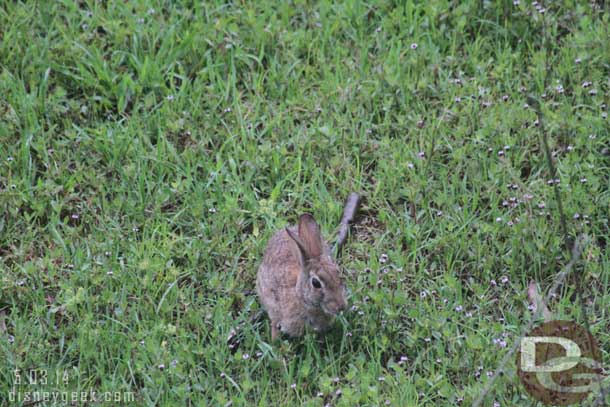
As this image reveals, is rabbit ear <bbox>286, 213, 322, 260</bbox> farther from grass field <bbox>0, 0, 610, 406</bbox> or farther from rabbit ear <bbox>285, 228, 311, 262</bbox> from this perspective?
grass field <bbox>0, 0, 610, 406</bbox>

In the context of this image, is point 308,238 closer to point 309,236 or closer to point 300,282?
point 309,236

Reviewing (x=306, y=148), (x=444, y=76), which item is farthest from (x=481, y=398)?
(x=444, y=76)

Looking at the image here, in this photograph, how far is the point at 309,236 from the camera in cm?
551

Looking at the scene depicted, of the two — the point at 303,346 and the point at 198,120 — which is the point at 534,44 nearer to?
the point at 198,120

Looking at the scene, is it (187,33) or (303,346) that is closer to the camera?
(303,346)

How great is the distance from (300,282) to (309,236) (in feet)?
0.89

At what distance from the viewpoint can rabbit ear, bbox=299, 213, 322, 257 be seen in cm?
550

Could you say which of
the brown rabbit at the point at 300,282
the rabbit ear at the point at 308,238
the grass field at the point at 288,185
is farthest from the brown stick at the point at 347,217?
the rabbit ear at the point at 308,238

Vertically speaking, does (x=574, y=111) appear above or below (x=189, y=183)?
above

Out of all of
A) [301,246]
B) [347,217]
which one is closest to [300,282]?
[301,246]

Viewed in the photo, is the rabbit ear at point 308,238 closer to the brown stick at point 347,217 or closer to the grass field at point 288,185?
the grass field at point 288,185

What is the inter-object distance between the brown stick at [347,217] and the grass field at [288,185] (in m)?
0.06

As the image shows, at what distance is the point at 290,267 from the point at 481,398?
132 centimetres

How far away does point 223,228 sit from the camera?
20.6ft
